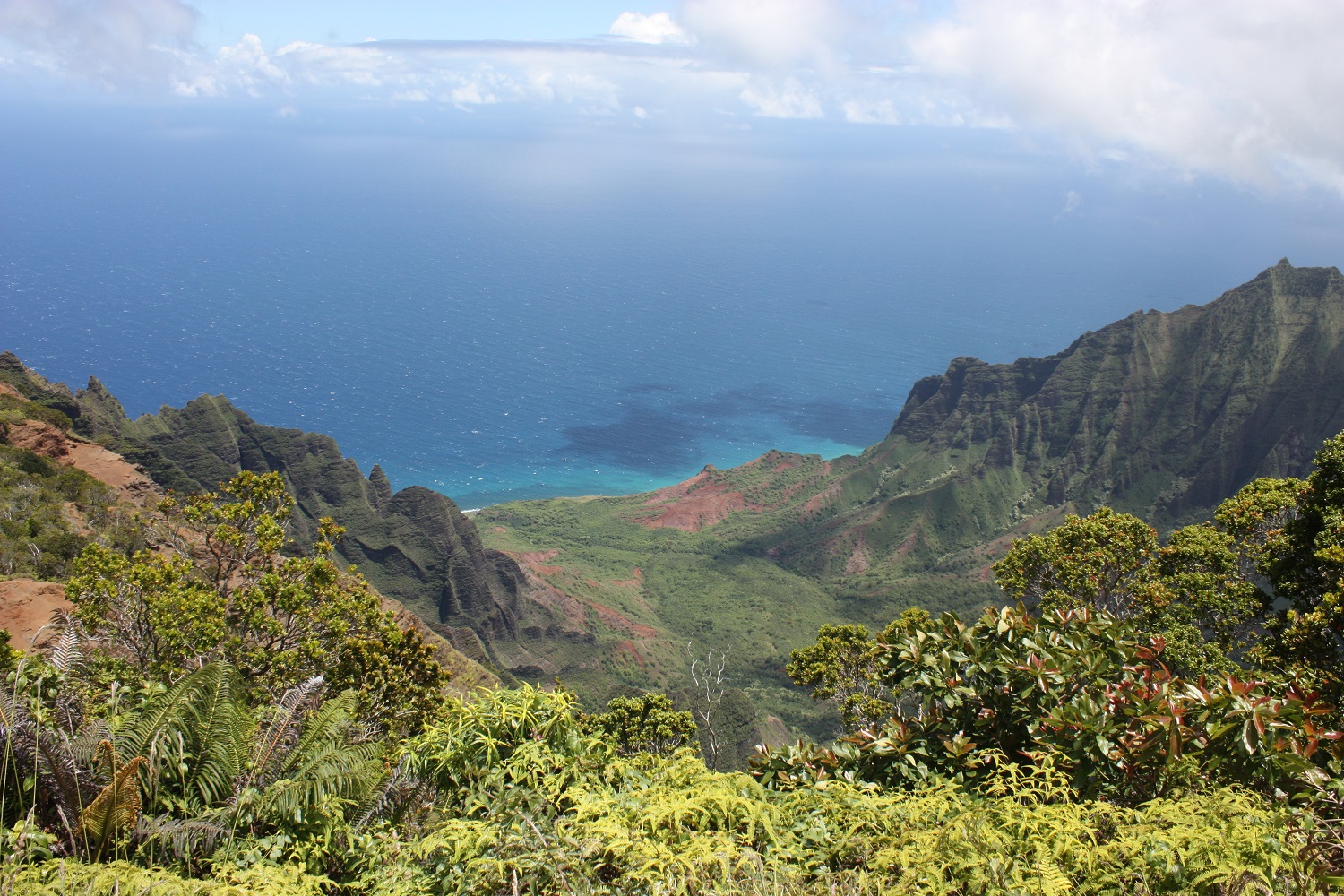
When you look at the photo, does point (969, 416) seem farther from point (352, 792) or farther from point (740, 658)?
point (352, 792)

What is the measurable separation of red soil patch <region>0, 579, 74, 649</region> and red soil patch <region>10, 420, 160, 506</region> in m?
17.5

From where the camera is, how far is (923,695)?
35.4 ft

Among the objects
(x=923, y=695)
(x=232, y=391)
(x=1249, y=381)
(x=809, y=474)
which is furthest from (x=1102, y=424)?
(x=232, y=391)

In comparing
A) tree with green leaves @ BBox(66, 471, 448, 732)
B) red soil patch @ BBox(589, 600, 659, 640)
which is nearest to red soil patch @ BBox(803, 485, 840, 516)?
red soil patch @ BBox(589, 600, 659, 640)

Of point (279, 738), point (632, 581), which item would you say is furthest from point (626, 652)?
point (279, 738)

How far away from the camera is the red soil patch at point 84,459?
46.2 meters

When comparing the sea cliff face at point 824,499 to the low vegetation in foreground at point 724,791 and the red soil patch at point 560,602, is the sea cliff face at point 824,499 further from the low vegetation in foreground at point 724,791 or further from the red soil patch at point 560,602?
the low vegetation in foreground at point 724,791

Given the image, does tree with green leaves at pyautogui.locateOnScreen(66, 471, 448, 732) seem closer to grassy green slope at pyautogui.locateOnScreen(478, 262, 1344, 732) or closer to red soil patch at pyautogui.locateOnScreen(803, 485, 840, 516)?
grassy green slope at pyautogui.locateOnScreen(478, 262, 1344, 732)

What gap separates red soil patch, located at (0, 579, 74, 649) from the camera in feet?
85.4

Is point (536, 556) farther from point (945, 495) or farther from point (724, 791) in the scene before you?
point (724, 791)

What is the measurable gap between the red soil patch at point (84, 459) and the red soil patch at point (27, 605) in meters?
17.5

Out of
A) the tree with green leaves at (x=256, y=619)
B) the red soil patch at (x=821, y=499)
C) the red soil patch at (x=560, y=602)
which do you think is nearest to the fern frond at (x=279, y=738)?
the tree with green leaves at (x=256, y=619)

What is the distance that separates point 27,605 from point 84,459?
24453 millimetres

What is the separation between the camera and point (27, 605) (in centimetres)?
2767
